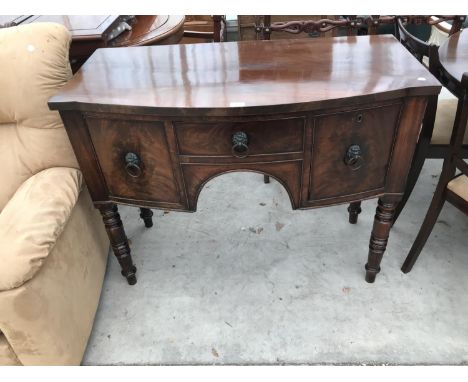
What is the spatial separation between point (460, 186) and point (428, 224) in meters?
0.22

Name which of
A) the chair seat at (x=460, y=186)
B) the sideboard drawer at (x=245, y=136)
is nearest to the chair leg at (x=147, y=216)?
the sideboard drawer at (x=245, y=136)

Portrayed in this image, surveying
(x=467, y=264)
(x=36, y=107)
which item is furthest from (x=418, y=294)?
(x=36, y=107)

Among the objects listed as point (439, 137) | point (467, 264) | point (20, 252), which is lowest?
point (467, 264)

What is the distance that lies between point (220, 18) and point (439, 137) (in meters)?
1.12

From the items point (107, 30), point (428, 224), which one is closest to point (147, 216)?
point (107, 30)

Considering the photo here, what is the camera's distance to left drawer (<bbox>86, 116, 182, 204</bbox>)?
1.11m

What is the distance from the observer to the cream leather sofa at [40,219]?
1.05 meters

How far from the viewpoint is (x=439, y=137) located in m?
1.54

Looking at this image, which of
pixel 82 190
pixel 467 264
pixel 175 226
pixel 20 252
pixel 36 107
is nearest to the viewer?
pixel 20 252

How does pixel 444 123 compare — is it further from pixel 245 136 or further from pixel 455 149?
pixel 245 136

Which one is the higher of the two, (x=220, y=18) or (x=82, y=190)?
(x=220, y=18)

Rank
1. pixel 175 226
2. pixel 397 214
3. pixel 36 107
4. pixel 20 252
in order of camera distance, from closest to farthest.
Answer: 1. pixel 20 252
2. pixel 36 107
3. pixel 397 214
4. pixel 175 226

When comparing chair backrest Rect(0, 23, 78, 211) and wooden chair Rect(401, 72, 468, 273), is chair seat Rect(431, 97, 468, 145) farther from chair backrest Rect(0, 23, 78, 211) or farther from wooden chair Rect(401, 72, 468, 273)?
chair backrest Rect(0, 23, 78, 211)

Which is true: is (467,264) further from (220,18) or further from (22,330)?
(22,330)
